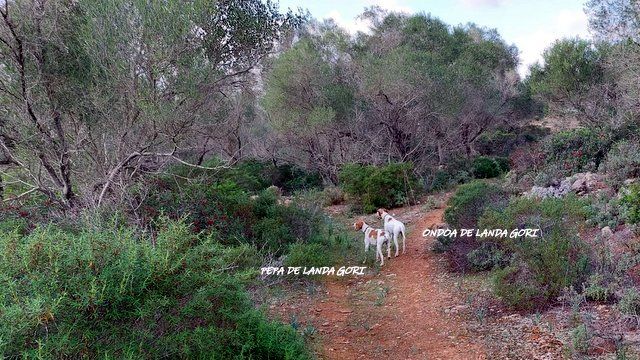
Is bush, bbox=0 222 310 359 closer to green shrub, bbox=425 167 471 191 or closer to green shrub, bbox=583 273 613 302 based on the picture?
green shrub, bbox=583 273 613 302

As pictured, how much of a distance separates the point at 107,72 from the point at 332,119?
35.7 ft

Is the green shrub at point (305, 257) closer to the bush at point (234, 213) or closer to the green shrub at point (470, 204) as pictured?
the bush at point (234, 213)

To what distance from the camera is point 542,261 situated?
5.60m

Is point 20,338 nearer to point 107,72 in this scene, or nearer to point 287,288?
point 107,72

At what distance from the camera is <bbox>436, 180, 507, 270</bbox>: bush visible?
7.16 metres

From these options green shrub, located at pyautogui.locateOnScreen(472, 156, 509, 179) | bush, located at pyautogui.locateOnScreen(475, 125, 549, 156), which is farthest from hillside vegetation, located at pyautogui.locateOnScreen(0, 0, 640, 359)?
bush, located at pyautogui.locateOnScreen(475, 125, 549, 156)

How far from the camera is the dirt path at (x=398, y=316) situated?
4.80 metres

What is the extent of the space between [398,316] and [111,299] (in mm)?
3862

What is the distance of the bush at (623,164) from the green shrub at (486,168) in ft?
20.4

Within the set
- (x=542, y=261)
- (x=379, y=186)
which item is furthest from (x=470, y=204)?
(x=379, y=186)

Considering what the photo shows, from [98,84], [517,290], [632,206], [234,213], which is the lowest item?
[517,290]

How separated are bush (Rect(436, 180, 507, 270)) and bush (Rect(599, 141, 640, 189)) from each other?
252cm

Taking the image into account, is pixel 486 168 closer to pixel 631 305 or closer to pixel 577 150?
pixel 577 150

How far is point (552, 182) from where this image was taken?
37.6ft
